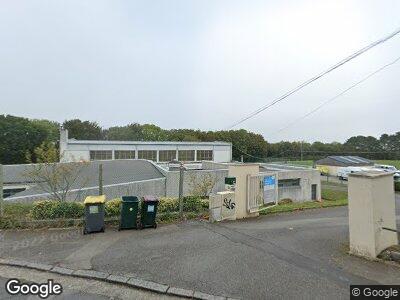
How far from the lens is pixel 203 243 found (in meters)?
7.91

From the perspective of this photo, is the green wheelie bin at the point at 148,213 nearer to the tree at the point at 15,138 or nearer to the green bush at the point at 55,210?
the green bush at the point at 55,210

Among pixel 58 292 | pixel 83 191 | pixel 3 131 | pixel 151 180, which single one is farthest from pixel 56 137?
pixel 58 292

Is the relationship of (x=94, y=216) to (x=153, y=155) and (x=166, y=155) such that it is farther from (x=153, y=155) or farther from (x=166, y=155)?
(x=166, y=155)

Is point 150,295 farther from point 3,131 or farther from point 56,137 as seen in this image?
point 56,137

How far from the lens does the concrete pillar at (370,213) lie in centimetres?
688

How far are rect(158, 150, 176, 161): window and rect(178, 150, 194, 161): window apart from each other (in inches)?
50.9

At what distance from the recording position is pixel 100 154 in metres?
49.9

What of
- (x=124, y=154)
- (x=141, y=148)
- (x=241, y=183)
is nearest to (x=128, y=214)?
(x=241, y=183)

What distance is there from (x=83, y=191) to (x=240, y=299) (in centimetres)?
1422

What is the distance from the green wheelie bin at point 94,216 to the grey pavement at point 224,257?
39 centimetres

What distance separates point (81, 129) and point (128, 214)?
252ft

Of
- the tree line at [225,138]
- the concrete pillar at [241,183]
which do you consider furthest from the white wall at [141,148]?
the concrete pillar at [241,183]

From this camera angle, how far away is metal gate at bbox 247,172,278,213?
11320 millimetres

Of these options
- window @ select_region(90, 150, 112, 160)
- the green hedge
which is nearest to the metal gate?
the green hedge
